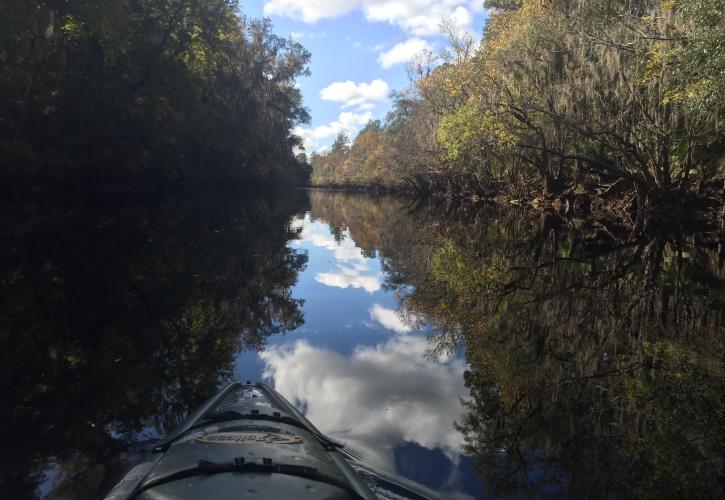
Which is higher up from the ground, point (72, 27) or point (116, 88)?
point (72, 27)

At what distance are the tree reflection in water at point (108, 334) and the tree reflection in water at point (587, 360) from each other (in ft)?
7.83

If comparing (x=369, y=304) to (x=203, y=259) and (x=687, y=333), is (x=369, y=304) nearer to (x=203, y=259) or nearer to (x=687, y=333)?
(x=203, y=259)

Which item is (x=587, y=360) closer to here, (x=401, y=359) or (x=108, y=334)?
(x=401, y=359)

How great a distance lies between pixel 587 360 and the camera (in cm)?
496

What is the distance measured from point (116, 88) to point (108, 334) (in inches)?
799

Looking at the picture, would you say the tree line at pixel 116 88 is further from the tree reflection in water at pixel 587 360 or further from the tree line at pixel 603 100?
the tree reflection in water at pixel 587 360

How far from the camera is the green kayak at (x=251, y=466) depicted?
175 cm

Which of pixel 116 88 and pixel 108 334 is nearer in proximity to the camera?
pixel 108 334

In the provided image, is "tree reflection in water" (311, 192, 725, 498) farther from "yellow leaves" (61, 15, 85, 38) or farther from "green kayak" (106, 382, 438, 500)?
"yellow leaves" (61, 15, 85, 38)

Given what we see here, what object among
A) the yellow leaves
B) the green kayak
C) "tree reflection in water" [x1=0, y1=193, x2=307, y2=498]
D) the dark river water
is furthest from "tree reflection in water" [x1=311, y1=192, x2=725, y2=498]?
the yellow leaves

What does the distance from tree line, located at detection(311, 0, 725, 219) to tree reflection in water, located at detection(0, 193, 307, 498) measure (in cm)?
937

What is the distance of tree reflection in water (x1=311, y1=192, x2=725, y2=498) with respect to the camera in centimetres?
318

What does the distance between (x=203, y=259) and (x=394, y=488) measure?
7.79m

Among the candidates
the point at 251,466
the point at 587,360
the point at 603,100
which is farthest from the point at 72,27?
the point at 251,466
